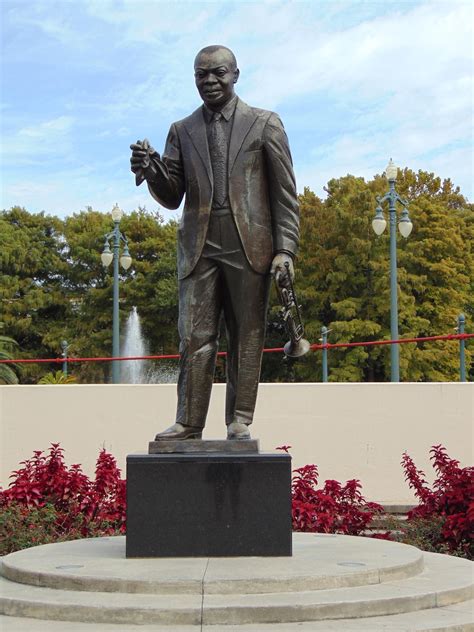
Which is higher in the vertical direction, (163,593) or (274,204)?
(274,204)

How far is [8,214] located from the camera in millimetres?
47594

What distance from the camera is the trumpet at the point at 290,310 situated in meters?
7.03

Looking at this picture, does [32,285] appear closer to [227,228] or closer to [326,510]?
[326,510]

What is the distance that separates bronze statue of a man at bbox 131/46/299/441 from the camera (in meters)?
7.12

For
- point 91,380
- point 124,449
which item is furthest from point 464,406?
point 91,380

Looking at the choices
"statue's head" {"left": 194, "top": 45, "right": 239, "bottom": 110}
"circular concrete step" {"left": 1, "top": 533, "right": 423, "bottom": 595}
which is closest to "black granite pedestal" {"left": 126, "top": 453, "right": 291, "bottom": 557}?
"circular concrete step" {"left": 1, "top": 533, "right": 423, "bottom": 595}

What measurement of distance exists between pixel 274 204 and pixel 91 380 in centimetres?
3677

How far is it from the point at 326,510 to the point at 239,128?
3.78 meters

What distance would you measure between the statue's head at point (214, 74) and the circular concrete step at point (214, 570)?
127 inches

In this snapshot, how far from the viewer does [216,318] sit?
723 centimetres

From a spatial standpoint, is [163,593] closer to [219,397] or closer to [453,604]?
[453,604]

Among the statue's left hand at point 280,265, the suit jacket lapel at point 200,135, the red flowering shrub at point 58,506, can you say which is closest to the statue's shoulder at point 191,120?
the suit jacket lapel at point 200,135

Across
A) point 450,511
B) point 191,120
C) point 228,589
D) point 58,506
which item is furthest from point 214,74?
point 58,506

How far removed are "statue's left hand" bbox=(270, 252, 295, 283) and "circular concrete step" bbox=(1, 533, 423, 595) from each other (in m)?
1.91
